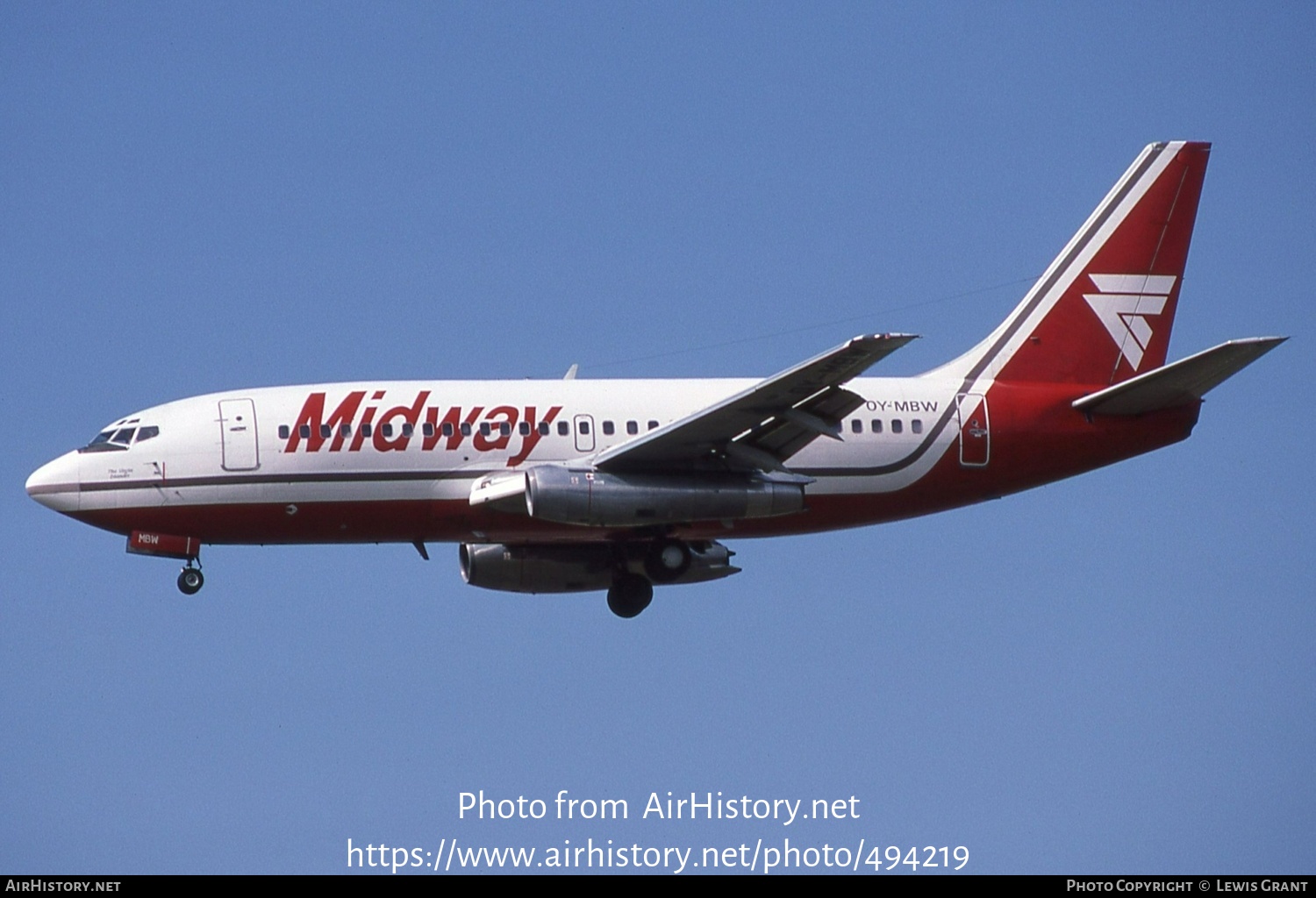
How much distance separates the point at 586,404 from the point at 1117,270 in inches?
518

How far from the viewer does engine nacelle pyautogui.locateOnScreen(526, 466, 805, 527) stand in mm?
34469

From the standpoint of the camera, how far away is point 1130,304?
40656 millimetres

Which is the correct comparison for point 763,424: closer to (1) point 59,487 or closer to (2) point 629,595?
(2) point 629,595

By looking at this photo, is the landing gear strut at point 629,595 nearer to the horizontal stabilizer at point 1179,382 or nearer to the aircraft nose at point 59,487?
the horizontal stabilizer at point 1179,382

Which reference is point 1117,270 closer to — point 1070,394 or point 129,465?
point 1070,394

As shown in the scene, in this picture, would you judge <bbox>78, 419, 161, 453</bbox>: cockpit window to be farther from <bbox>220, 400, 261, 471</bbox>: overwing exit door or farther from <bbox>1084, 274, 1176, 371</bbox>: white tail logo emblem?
<bbox>1084, 274, 1176, 371</bbox>: white tail logo emblem

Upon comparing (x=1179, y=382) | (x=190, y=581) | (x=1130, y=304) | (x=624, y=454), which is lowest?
(x=190, y=581)

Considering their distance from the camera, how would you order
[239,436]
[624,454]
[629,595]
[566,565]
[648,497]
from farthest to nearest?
[566,565], [629,595], [239,436], [648,497], [624,454]

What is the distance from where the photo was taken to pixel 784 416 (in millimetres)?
34375

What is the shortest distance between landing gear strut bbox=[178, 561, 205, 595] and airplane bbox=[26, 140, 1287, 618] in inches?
1.6

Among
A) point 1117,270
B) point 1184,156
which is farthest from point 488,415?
point 1184,156

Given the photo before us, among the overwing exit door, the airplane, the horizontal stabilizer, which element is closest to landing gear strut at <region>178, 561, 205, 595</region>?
the airplane

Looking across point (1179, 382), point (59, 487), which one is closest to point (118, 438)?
point (59, 487)

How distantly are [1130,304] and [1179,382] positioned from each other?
14.2 ft
